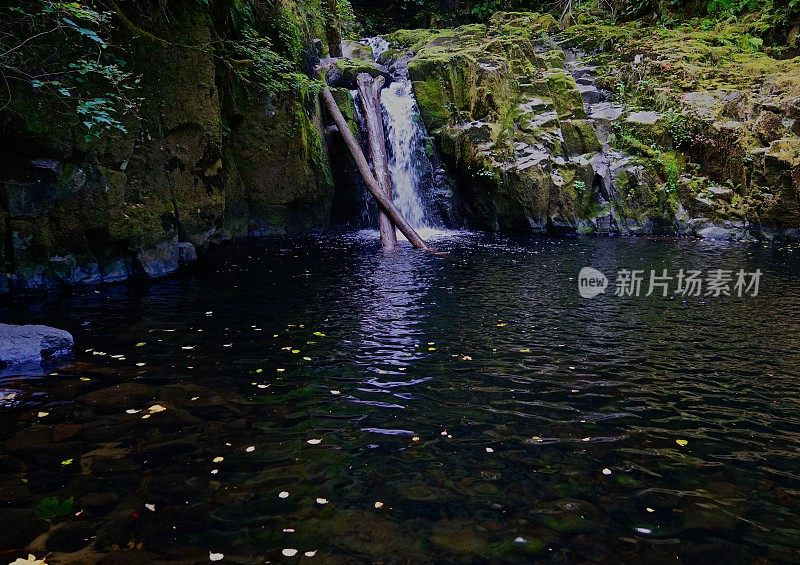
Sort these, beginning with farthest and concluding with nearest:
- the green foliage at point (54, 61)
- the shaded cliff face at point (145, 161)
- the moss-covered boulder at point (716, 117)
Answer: the moss-covered boulder at point (716, 117) < the shaded cliff face at point (145, 161) < the green foliage at point (54, 61)

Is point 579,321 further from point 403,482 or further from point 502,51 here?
point 502,51

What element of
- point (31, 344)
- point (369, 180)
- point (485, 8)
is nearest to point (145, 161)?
point (31, 344)

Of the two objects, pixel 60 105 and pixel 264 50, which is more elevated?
pixel 264 50

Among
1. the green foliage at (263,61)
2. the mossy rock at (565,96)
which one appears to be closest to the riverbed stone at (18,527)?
the green foliage at (263,61)

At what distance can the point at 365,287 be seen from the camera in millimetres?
10172

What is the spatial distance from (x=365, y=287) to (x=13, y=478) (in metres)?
6.98

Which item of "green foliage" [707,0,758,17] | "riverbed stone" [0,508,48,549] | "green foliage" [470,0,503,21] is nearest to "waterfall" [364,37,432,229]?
"green foliage" [470,0,503,21]

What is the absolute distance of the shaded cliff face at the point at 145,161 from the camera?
8594mm

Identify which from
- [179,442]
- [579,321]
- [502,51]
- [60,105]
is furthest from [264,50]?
[502,51]

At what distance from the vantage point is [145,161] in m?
10.4

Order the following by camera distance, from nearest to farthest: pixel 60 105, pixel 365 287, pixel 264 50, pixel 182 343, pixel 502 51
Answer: pixel 182 343, pixel 60 105, pixel 365 287, pixel 264 50, pixel 502 51

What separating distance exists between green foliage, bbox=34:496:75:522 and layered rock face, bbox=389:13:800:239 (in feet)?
55.3

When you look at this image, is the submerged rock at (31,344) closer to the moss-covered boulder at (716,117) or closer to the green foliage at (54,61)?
the green foliage at (54,61)

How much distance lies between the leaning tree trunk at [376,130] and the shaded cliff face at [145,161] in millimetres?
3929
